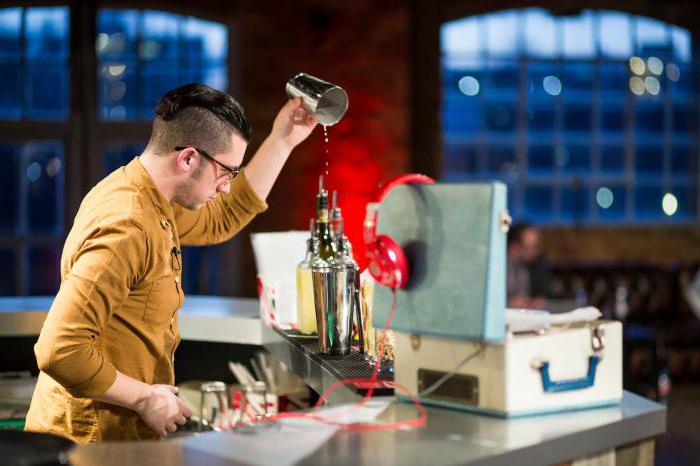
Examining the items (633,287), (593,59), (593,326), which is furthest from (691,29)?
(593,326)

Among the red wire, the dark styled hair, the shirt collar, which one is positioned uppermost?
the dark styled hair

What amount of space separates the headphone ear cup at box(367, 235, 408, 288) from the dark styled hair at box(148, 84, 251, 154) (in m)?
0.64

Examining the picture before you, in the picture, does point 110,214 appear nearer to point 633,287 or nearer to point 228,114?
point 228,114

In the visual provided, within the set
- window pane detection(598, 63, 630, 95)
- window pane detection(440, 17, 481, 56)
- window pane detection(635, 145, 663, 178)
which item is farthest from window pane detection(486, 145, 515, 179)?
window pane detection(635, 145, 663, 178)

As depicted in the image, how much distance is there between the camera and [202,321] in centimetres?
293

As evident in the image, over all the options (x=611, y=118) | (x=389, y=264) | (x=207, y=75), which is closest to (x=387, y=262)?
(x=389, y=264)

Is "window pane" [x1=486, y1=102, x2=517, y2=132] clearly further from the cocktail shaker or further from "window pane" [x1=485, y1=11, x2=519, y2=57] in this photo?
the cocktail shaker

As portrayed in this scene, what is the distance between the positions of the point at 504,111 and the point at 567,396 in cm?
693

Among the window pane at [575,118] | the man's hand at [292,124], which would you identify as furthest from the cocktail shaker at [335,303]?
the window pane at [575,118]

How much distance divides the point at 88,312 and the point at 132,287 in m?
0.20

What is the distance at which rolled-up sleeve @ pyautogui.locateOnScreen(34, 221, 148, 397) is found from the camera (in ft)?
5.92

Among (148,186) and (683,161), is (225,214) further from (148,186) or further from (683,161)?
(683,161)

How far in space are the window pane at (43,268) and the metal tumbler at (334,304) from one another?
582cm

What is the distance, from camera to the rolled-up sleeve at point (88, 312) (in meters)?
1.80
